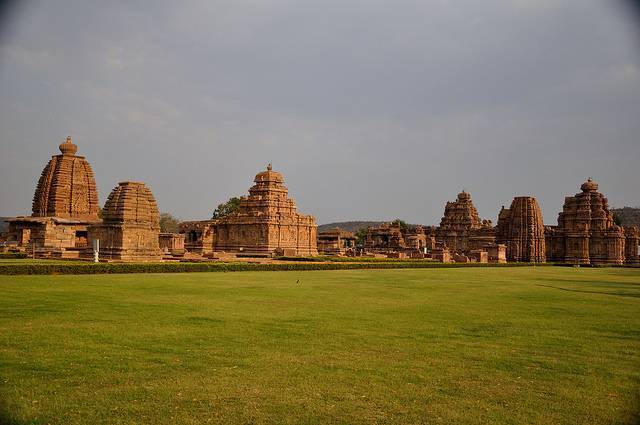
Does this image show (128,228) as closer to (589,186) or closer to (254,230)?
(254,230)

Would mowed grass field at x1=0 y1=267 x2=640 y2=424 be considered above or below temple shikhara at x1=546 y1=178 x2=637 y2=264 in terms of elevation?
below

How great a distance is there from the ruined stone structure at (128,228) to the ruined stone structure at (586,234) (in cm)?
4241

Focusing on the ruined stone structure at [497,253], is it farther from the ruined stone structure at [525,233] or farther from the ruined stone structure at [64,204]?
the ruined stone structure at [64,204]

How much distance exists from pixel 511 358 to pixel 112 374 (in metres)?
5.84

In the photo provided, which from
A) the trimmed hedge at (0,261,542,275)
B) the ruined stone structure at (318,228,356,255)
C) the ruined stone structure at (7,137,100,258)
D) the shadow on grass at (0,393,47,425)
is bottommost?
the shadow on grass at (0,393,47,425)

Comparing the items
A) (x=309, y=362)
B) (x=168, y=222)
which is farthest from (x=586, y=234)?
(x=168, y=222)

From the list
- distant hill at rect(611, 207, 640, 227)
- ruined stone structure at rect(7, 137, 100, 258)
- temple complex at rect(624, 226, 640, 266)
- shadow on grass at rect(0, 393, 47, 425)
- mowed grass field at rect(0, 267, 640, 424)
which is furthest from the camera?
distant hill at rect(611, 207, 640, 227)

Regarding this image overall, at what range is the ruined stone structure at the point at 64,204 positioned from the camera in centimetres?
4456

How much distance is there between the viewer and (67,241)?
4356cm

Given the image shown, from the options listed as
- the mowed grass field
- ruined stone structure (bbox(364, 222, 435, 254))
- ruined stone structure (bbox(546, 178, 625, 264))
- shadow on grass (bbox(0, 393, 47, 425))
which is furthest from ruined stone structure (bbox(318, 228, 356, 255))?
shadow on grass (bbox(0, 393, 47, 425))

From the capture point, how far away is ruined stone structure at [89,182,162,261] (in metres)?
34.1

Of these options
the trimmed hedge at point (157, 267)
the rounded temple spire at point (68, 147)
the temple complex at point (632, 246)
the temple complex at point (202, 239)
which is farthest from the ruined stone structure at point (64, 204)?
the temple complex at point (632, 246)

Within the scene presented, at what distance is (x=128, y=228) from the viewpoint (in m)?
34.2

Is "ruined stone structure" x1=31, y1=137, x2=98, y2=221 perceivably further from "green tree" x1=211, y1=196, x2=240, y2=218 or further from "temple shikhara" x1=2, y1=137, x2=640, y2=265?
"green tree" x1=211, y1=196, x2=240, y2=218
